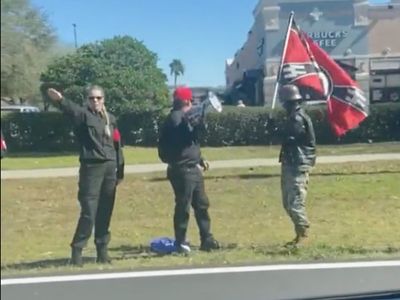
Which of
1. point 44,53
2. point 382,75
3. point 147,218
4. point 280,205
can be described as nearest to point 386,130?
point 382,75

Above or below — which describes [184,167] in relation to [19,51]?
below

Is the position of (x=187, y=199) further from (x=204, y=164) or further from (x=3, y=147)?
(x=3, y=147)

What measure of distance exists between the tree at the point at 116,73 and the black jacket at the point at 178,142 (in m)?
0.09

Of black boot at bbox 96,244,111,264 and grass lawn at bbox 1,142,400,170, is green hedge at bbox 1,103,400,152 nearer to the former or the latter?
grass lawn at bbox 1,142,400,170

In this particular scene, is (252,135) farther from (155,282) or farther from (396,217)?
(396,217)

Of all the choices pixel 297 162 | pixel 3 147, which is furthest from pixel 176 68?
pixel 297 162

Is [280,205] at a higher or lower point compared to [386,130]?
lower

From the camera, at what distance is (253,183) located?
2.28 meters

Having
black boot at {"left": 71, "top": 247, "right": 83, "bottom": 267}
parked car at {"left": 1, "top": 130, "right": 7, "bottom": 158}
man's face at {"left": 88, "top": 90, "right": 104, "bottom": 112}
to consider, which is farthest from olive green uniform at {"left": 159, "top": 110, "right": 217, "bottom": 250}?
parked car at {"left": 1, "top": 130, "right": 7, "bottom": 158}

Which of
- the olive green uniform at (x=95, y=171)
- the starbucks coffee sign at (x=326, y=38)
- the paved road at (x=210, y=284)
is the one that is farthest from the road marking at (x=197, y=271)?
the starbucks coffee sign at (x=326, y=38)

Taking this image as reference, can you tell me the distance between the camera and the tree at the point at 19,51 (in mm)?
1558

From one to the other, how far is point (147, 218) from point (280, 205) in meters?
0.44

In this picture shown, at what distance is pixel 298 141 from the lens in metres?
2.17

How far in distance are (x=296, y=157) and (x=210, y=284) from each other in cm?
53
